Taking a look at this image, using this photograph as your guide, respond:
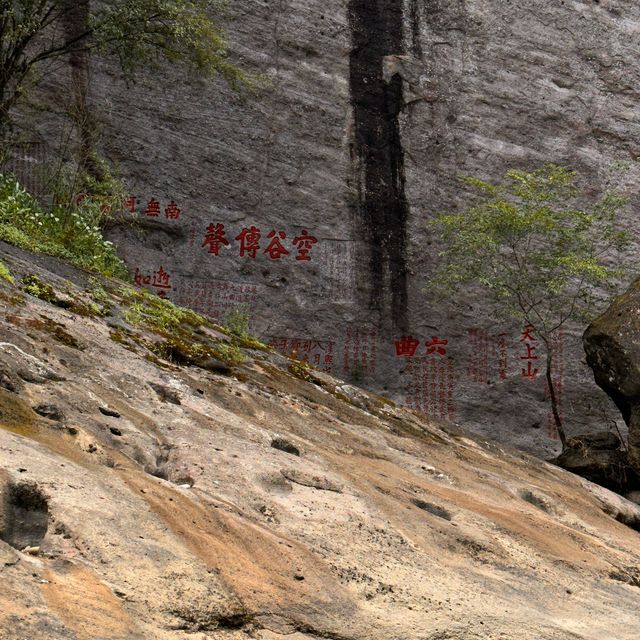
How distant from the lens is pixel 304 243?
14.6 m

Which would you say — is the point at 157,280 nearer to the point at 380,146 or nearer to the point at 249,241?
the point at 249,241

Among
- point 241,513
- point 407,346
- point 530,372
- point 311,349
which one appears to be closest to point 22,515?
point 241,513

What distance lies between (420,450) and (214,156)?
26.4ft

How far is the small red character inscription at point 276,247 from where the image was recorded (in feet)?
47.2

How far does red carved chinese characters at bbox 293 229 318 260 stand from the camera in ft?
47.5

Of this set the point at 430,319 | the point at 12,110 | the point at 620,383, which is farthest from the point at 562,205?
the point at 12,110

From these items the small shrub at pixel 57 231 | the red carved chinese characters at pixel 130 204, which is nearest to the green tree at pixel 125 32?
the small shrub at pixel 57 231

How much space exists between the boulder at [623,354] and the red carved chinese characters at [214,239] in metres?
5.67

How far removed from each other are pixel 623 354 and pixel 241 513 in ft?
24.7

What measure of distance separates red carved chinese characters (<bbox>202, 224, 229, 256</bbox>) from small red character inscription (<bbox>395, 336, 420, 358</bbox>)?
121 inches

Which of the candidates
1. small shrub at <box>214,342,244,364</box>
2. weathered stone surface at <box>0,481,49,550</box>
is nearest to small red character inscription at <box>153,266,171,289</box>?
small shrub at <box>214,342,244,364</box>

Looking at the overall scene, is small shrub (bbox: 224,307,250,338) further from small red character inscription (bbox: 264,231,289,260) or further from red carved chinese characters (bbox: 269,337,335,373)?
small red character inscription (bbox: 264,231,289,260)

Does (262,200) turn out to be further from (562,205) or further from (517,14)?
(517,14)

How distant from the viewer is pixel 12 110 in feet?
45.1
